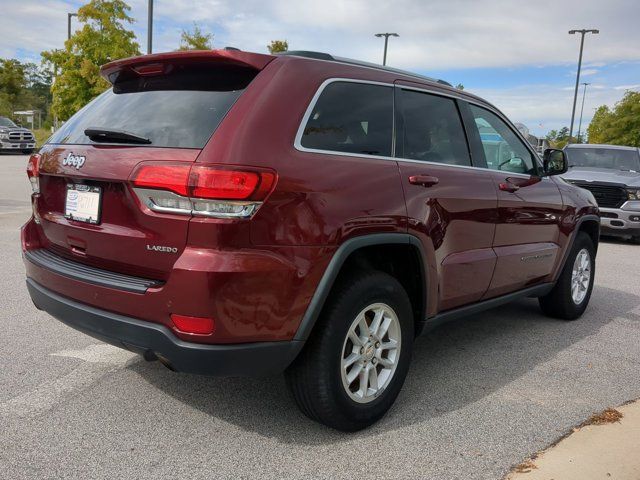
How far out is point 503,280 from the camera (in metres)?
4.12

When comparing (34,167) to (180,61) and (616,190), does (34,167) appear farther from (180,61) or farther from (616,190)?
(616,190)

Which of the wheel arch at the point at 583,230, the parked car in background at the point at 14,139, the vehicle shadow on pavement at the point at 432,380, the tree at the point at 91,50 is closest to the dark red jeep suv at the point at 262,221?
the vehicle shadow on pavement at the point at 432,380

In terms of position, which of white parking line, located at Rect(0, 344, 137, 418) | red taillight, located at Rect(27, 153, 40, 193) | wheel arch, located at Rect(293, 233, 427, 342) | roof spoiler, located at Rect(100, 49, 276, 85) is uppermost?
roof spoiler, located at Rect(100, 49, 276, 85)

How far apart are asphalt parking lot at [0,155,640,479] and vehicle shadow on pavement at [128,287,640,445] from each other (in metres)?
0.01

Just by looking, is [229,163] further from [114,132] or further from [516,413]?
[516,413]

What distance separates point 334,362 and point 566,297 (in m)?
3.16

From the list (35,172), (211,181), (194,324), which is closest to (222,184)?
(211,181)

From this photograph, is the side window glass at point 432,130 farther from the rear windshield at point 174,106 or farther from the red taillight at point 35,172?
the red taillight at point 35,172

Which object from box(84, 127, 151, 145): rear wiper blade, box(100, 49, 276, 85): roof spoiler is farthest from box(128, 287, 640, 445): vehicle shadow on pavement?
box(100, 49, 276, 85): roof spoiler

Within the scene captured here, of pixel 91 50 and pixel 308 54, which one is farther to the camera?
pixel 91 50

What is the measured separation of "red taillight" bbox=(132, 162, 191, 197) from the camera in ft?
7.91

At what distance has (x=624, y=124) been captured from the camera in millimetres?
48750

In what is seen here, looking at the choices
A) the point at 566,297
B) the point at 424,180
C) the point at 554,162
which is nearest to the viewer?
the point at 424,180

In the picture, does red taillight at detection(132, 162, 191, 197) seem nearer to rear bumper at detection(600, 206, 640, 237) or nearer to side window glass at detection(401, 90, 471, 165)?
side window glass at detection(401, 90, 471, 165)
